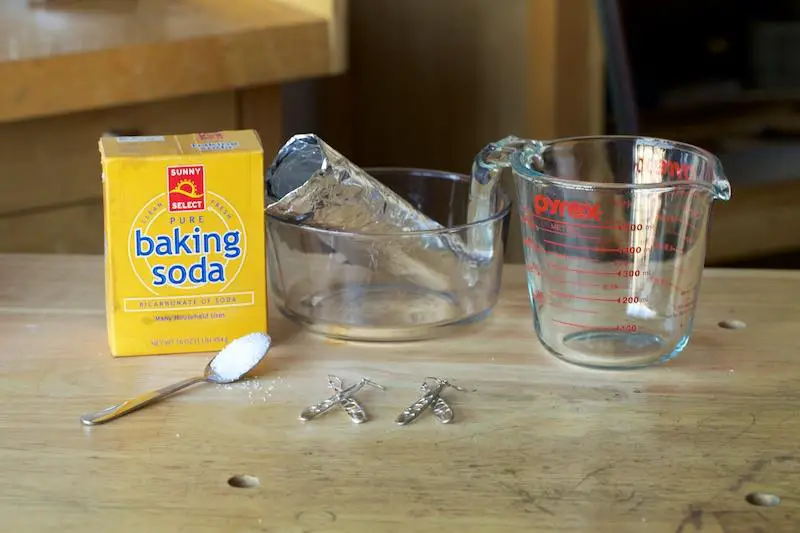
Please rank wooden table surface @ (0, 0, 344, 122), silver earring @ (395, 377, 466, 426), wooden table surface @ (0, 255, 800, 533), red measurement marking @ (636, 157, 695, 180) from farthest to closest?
wooden table surface @ (0, 0, 344, 122) < red measurement marking @ (636, 157, 695, 180) < silver earring @ (395, 377, 466, 426) < wooden table surface @ (0, 255, 800, 533)

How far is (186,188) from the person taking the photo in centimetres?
71

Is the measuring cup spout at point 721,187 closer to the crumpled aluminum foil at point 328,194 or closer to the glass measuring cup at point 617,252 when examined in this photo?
the glass measuring cup at point 617,252

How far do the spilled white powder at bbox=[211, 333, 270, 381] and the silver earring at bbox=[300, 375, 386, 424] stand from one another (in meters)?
0.05

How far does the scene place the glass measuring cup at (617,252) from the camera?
2.33 ft

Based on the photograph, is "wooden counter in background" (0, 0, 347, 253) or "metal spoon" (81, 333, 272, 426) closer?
"metal spoon" (81, 333, 272, 426)

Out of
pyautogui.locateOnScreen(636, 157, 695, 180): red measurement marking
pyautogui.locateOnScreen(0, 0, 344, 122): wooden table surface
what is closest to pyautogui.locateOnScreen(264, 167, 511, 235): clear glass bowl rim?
pyautogui.locateOnScreen(636, 157, 695, 180): red measurement marking

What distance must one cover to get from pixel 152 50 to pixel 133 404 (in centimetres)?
79

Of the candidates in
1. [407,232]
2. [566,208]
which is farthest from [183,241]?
[566,208]

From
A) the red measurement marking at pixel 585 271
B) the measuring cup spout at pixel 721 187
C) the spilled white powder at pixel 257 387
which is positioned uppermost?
the measuring cup spout at pixel 721 187

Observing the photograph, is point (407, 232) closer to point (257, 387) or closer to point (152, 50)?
point (257, 387)

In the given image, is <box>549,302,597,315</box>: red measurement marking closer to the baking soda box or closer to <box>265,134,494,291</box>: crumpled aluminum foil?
<box>265,134,494,291</box>: crumpled aluminum foil

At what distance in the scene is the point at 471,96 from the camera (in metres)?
1.83

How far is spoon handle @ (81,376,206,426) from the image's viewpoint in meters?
0.65

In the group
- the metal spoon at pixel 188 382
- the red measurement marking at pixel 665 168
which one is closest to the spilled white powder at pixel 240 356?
the metal spoon at pixel 188 382
